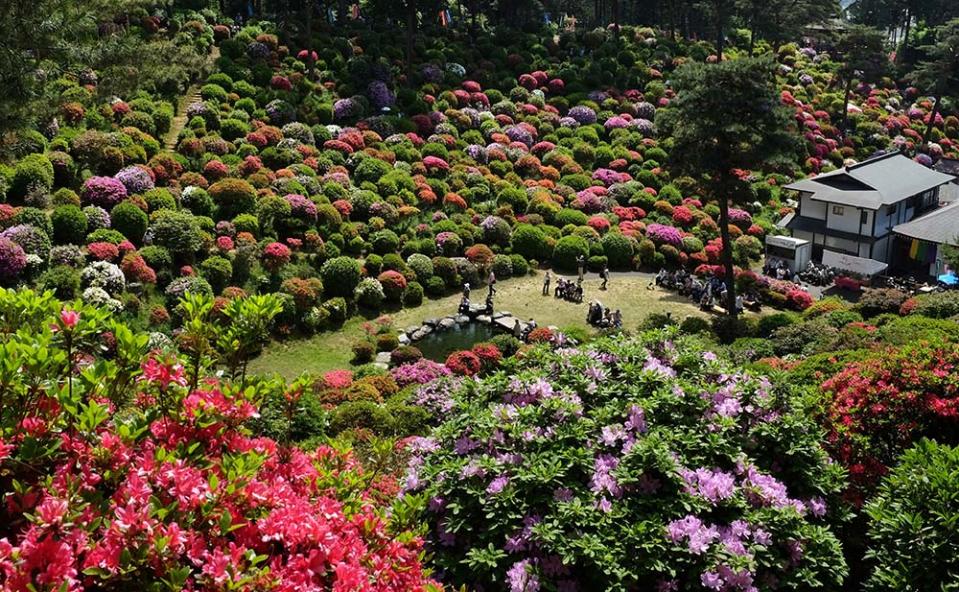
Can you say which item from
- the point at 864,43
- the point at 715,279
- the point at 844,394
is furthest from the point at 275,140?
the point at 864,43

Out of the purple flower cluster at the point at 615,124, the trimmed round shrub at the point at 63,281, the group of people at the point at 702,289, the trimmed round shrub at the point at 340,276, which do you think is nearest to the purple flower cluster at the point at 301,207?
the trimmed round shrub at the point at 340,276

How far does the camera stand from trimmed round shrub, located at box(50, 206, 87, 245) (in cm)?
2758

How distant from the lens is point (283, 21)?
54.2m

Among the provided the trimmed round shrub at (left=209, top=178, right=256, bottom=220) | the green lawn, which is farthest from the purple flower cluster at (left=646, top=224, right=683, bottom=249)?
the trimmed round shrub at (left=209, top=178, right=256, bottom=220)

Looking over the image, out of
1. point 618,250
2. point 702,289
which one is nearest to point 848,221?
point 702,289

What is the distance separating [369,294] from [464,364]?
850 cm

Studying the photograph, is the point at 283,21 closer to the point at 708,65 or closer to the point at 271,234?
the point at 271,234

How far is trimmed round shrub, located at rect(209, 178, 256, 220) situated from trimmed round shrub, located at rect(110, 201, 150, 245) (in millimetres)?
3851

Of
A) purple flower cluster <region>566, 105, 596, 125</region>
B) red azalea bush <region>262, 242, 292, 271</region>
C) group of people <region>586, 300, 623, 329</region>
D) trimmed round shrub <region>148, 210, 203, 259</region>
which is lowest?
group of people <region>586, 300, 623, 329</region>

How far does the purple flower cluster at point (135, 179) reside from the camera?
102 ft

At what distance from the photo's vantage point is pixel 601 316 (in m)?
31.2

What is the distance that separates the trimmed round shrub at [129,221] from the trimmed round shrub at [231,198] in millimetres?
3851

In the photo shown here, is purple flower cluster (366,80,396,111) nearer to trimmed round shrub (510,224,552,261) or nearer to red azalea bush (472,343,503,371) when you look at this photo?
trimmed round shrub (510,224,552,261)

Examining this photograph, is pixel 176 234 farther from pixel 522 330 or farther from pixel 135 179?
pixel 522 330
